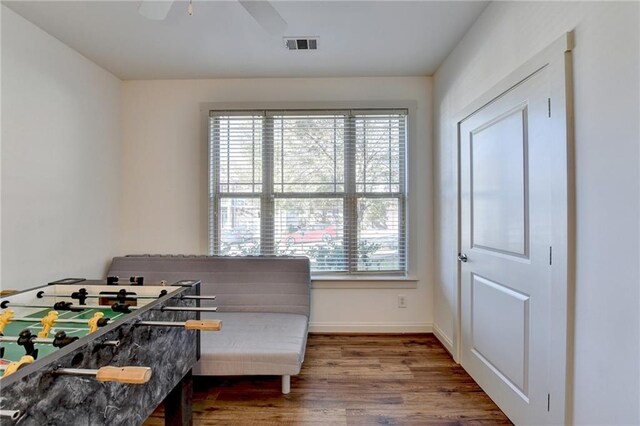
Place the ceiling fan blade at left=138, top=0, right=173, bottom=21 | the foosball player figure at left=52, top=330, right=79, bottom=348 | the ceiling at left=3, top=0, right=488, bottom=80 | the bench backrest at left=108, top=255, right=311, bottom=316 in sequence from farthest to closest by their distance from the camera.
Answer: the bench backrest at left=108, top=255, right=311, bottom=316
the ceiling at left=3, top=0, right=488, bottom=80
the ceiling fan blade at left=138, top=0, right=173, bottom=21
the foosball player figure at left=52, top=330, right=79, bottom=348

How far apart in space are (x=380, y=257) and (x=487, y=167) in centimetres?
139

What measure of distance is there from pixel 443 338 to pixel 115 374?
8.76 feet

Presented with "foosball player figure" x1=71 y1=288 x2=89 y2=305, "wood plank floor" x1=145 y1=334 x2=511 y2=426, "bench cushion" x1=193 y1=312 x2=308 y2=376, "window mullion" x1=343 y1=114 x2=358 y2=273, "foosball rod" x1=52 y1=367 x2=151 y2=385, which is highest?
"window mullion" x1=343 y1=114 x2=358 y2=273

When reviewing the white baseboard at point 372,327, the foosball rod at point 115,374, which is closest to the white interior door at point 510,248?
the white baseboard at point 372,327

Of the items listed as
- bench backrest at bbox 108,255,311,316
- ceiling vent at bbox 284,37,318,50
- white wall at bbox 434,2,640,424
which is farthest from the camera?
bench backrest at bbox 108,255,311,316

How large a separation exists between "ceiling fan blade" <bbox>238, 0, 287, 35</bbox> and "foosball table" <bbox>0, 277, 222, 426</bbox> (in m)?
1.47

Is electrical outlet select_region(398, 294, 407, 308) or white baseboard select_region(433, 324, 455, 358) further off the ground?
electrical outlet select_region(398, 294, 407, 308)

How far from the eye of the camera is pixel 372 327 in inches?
123

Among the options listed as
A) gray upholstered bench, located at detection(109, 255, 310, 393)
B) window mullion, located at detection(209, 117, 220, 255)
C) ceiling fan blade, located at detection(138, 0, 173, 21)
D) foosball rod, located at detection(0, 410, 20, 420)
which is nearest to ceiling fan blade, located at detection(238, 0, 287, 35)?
ceiling fan blade, located at detection(138, 0, 173, 21)

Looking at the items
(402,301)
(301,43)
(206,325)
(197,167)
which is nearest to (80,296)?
(206,325)

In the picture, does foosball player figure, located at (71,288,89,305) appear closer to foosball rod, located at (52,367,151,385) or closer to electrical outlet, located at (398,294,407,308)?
foosball rod, located at (52,367,151,385)

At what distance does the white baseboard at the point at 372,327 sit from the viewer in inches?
123

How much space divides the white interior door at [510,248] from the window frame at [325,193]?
77 cm

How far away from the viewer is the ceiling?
2062 mm
